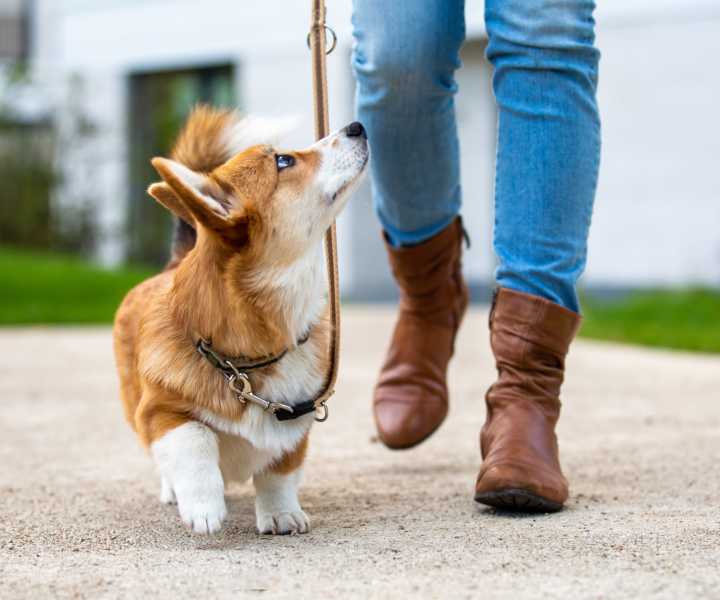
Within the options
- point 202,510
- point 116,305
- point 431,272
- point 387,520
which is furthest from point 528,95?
point 116,305

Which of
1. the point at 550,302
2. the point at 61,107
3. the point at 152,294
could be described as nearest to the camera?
the point at 550,302

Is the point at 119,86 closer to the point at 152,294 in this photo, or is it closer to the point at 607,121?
the point at 607,121

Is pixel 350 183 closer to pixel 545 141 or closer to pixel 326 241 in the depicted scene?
pixel 326 241

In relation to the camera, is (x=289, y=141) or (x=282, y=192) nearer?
(x=282, y=192)

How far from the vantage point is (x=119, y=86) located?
13906mm

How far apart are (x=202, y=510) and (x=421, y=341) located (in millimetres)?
973

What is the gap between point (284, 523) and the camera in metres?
2.10

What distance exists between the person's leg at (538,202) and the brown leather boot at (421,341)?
1.38 feet

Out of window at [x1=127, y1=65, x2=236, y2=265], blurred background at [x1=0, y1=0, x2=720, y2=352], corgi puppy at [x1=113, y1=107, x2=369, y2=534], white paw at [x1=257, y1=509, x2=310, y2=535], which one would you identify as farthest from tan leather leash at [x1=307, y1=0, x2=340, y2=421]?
window at [x1=127, y1=65, x2=236, y2=265]

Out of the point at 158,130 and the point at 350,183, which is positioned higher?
the point at 350,183

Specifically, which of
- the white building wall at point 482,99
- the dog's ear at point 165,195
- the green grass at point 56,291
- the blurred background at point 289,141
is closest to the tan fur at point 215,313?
the dog's ear at point 165,195

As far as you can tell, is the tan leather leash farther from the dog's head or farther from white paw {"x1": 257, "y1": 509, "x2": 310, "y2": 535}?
white paw {"x1": 257, "y1": 509, "x2": 310, "y2": 535}

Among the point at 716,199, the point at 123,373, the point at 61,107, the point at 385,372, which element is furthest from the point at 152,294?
the point at 61,107

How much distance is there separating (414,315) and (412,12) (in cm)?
84
